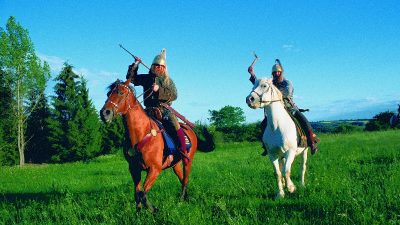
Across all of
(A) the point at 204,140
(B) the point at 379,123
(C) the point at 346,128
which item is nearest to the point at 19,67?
(A) the point at 204,140

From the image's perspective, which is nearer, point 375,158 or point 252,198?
point 252,198

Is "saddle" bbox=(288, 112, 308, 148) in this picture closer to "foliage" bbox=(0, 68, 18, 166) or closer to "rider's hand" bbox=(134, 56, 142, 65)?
"rider's hand" bbox=(134, 56, 142, 65)

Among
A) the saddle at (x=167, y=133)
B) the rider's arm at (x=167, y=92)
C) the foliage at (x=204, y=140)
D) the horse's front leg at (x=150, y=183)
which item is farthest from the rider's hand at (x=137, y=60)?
the foliage at (x=204, y=140)

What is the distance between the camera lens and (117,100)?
22.9ft

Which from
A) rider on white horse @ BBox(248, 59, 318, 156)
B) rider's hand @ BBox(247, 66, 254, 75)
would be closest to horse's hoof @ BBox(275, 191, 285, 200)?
rider on white horse @ BBox(248, 59, 318, 156)

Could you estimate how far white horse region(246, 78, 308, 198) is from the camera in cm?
788

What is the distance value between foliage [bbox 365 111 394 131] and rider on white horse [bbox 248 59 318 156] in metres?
55.9

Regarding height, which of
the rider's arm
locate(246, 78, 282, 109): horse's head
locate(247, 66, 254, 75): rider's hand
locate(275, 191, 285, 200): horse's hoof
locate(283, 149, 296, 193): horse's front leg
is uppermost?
locate(247, 66, 254, 75): rider's hand

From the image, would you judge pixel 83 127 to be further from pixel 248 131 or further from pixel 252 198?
pixel 252 198

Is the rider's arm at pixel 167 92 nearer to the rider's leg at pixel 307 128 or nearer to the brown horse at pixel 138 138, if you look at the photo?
the brown horse at pixel 138 138

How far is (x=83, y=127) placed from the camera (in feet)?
133

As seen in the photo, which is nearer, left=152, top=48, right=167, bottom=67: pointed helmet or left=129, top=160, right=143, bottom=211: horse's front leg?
left=129, top=160, right=143, bottom=211: horse's front leg

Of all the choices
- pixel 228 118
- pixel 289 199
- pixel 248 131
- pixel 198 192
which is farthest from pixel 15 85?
pixel 228 118

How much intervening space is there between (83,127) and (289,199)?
3599 cm
